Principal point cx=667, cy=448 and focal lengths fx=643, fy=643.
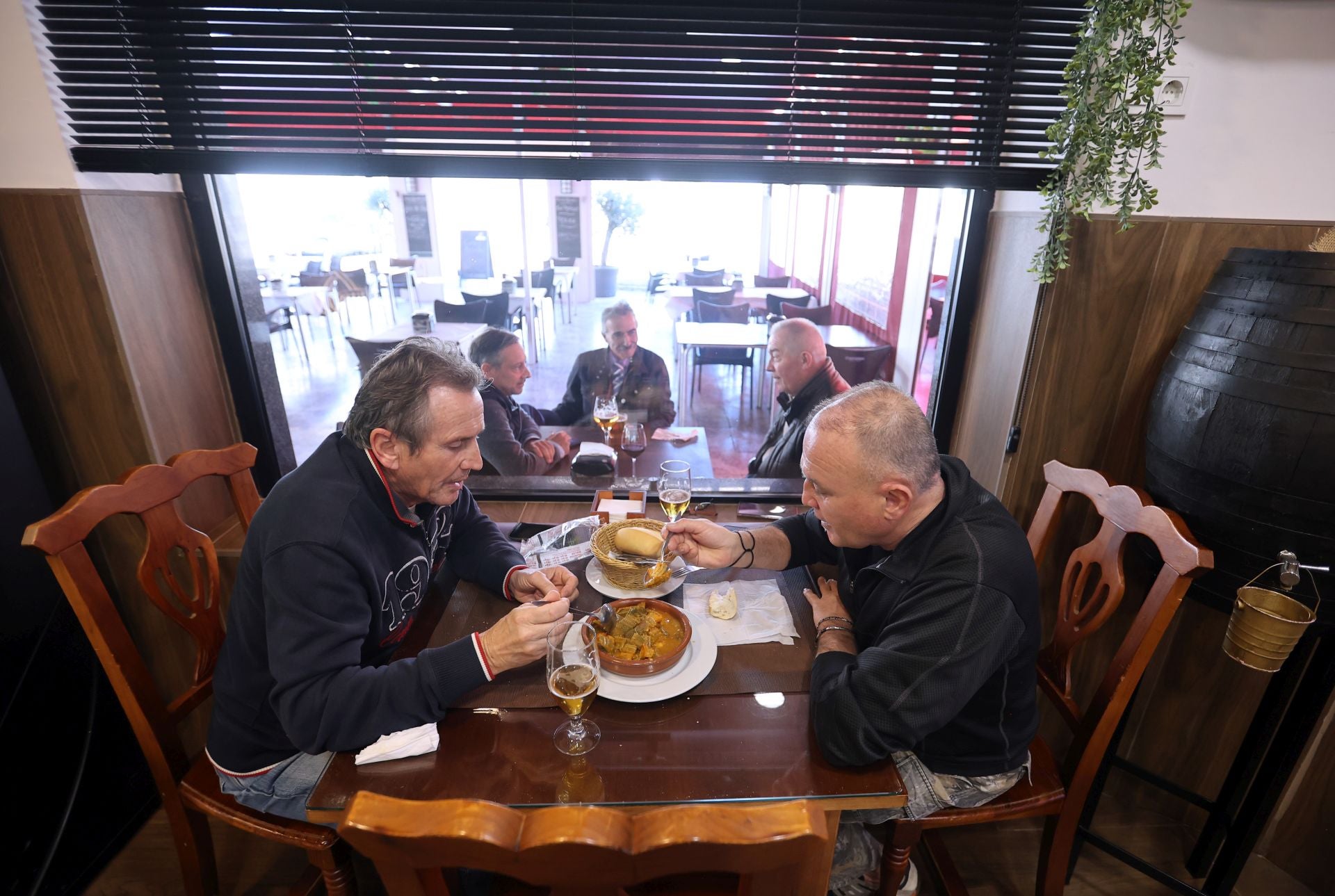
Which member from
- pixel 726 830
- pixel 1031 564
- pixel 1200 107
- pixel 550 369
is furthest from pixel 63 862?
pixel 550 369

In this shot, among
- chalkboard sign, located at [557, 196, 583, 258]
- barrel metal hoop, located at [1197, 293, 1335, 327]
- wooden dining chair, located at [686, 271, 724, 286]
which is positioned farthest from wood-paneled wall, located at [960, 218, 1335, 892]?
chalkboard sign, located at [557, 196, 583, 258]

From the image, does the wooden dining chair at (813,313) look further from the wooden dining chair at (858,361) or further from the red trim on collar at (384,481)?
the red trim on collar at (384,481)

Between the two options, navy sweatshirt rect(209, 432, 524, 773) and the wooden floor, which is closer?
navy sweatshirt rect(209, 432, 524, 773)

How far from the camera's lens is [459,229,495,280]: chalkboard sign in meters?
11.2

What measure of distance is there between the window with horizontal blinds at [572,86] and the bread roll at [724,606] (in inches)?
48.6

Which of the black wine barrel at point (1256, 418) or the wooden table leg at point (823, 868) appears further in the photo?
the black wine barrel at point (1256, 418)

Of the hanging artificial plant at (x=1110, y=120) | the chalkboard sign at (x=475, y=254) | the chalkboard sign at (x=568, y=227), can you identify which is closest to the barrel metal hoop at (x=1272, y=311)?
the hanging artificial plant at (x=1110, y=120)

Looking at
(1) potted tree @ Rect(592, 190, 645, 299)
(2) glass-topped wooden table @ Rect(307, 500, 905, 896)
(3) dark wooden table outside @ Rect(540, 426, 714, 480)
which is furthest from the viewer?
(1) potted tree @ Rect(592, 190, 645, 299)

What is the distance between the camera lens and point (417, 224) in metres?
11.1

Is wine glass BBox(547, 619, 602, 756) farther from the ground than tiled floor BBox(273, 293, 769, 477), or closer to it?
farther from the ground

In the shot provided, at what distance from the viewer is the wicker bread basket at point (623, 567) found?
1.58 m

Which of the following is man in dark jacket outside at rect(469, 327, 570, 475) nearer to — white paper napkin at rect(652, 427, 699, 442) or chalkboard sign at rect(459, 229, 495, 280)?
white paper napkin at rect(652, 427, 699, 442)

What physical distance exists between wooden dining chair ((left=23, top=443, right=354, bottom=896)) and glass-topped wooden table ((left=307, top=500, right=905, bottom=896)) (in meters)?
0.54

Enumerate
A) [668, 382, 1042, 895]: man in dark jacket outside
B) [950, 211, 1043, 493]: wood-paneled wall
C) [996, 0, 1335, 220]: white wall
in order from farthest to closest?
[950, 211, 1043, 493]: wood-paneled wall < [996, 0, 1335, 220]: white wall < [668, 382, 1042, 895]: man in dark jacket outside
